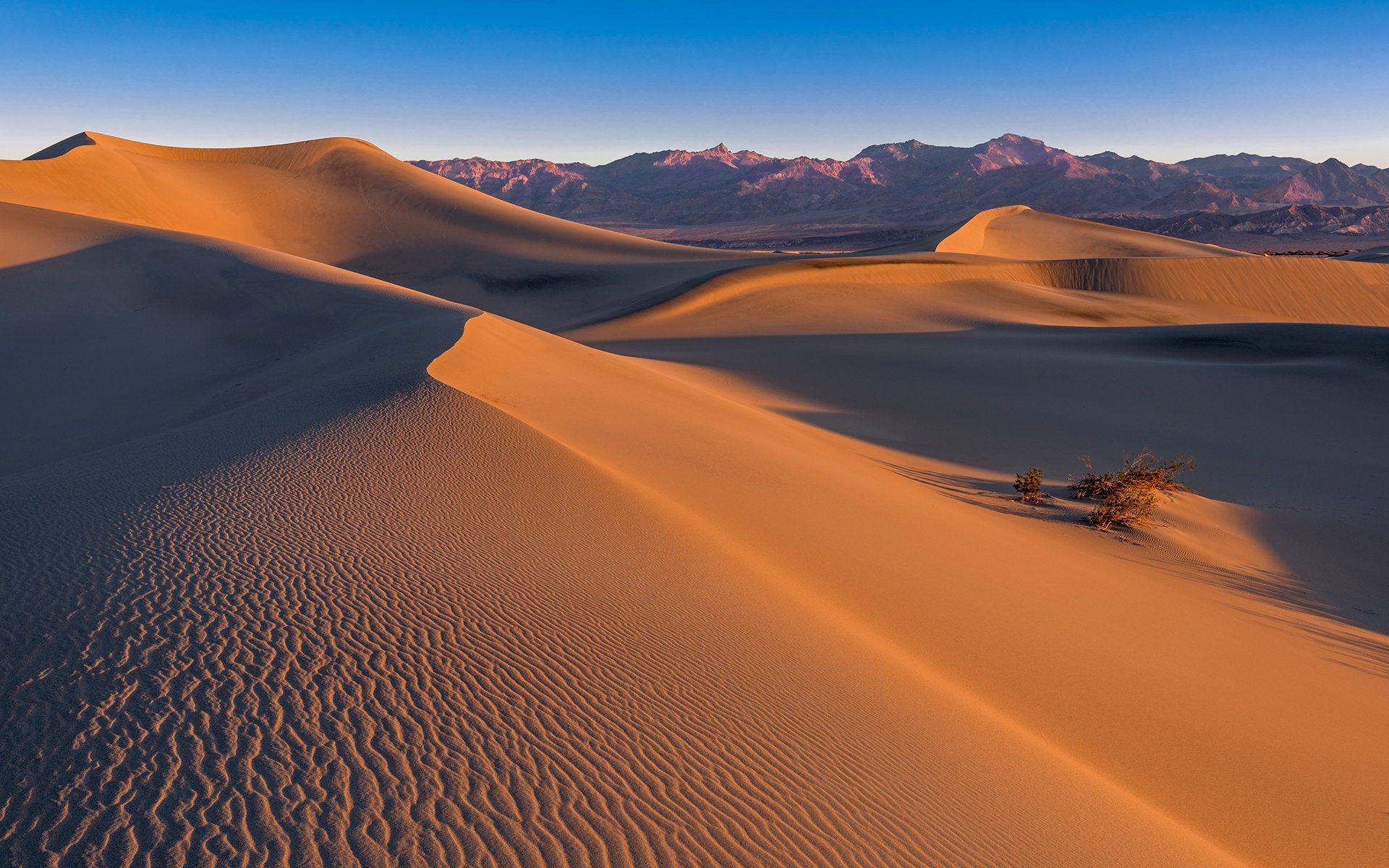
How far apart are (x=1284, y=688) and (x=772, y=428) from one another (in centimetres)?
689

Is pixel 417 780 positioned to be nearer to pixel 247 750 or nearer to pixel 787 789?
pixel 247 750

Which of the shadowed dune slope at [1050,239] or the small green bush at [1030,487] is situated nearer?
the small green bush at [1030,487]

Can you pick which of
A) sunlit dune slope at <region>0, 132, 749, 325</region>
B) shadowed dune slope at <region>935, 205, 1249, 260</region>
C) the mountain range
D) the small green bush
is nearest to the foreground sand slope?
the small green bush

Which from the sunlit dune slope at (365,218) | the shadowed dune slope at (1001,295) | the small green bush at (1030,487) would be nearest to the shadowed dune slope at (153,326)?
the small green bush at (1030,487)

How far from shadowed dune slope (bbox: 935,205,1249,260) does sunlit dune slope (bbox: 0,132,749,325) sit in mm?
17482

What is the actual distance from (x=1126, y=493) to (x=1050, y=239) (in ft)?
175

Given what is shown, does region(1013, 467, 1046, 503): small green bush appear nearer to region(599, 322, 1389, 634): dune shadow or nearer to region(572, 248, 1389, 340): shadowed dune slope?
region(599, 322, 1389, 634): dune shadow

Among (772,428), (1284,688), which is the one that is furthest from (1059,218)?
(1284,688)

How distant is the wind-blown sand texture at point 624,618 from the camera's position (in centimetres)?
308

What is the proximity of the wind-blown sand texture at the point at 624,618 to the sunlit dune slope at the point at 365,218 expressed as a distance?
2084 centimetres

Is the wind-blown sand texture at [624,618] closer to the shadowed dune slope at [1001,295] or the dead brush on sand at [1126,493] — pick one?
the dead brush on sand at [1126,493]

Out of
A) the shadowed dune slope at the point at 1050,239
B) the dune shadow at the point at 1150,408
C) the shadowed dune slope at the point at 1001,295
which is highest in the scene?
the shadowed dune slope at the point at 1050,239

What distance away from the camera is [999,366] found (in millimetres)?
19359

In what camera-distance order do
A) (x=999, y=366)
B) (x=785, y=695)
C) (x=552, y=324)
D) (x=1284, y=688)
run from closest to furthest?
(x=785, y=695) < (x=1284, y=688) < (x=999, y=366) < (x=552, y=324)
